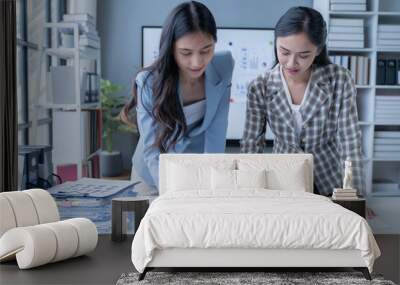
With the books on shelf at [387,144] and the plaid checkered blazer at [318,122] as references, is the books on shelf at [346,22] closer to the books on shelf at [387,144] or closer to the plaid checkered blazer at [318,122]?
the plaid checkered blazer at [318,122]

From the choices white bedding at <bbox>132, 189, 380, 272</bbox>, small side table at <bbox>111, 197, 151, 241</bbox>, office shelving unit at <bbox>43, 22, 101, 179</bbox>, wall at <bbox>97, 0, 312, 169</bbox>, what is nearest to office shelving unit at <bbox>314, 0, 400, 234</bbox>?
wall at <bbox>97, 0, 312, 169</bbox>

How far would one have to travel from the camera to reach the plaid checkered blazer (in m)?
5.23

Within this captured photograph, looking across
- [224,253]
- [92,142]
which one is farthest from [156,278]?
[92,142]

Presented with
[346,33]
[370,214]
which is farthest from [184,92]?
[370,214]

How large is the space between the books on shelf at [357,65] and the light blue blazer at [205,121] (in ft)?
2.95

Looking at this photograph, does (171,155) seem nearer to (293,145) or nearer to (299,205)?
(293,145)

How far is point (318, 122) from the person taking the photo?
523cm

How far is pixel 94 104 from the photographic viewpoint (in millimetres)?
5316

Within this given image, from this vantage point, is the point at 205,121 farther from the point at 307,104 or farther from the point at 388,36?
the point at 388,36

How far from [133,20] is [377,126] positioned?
7.32 feet

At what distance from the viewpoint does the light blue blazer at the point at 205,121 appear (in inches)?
205

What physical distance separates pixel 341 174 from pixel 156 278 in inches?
81.7

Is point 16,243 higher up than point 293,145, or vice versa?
point 293,145

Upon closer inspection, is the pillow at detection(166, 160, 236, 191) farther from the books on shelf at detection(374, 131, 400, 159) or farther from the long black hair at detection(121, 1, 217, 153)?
the books on shelf at detection(374, 131, 400, 159)
